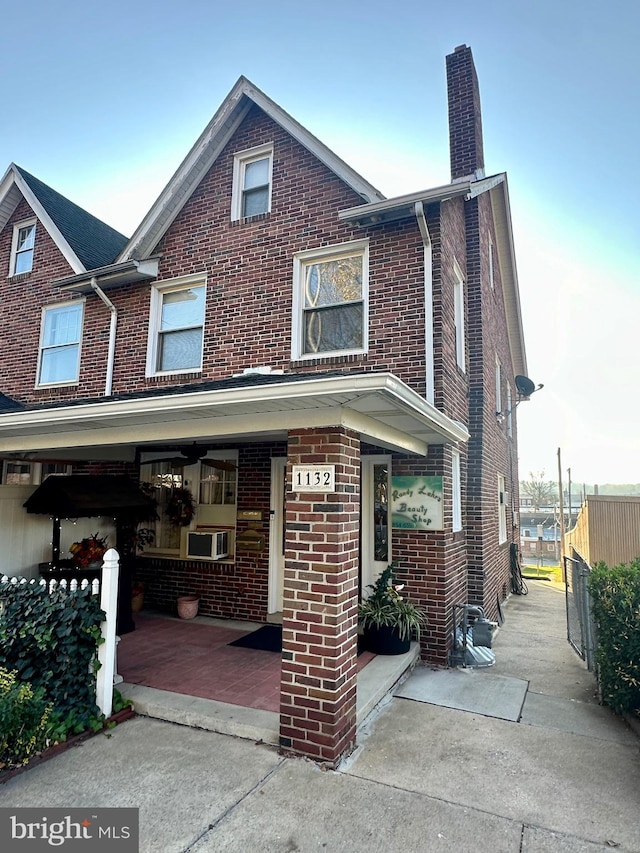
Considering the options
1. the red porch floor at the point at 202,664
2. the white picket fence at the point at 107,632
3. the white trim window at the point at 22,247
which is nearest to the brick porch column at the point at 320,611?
the red porch floor at the point at 202,664

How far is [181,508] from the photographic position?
8461 millimetres

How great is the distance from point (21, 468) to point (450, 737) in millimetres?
9099

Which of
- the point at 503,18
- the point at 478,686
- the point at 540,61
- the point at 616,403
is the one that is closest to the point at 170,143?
the point at 503,18

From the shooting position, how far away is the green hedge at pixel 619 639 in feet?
15.3

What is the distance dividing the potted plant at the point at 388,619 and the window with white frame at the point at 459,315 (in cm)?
374

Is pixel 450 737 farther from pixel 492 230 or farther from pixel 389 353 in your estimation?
pixel 492 230

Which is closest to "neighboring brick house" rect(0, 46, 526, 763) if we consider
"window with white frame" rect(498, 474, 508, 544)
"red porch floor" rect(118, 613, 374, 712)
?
"window with white frame" rect(498, 474, 508, 544)

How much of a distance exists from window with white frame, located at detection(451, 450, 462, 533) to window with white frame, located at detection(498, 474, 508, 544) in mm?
3766

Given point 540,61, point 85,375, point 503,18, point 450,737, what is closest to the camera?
point 450,737

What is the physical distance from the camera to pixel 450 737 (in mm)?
4418

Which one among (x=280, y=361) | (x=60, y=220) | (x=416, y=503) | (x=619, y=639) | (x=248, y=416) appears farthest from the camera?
(x=60, y=220)

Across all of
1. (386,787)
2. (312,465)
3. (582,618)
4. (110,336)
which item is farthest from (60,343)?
(582,618)

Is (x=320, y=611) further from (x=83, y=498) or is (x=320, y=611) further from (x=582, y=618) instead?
(x=582, y=618)

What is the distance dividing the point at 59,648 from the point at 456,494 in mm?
5664
